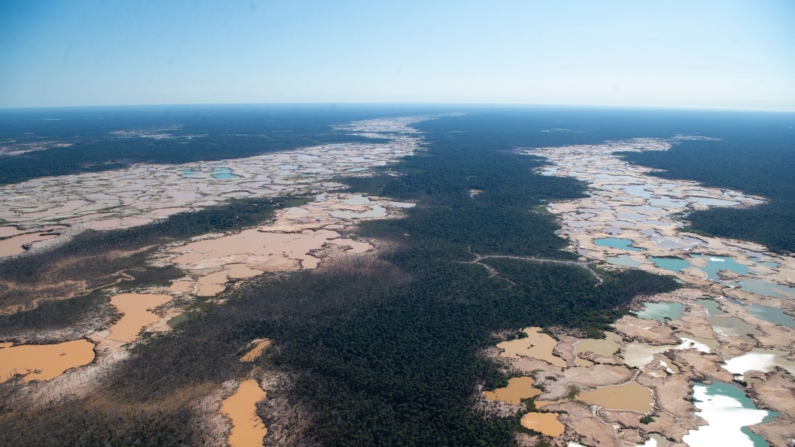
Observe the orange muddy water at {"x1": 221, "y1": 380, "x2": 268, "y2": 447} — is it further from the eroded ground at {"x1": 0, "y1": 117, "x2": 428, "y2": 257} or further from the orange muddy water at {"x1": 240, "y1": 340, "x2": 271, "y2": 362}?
the eroded ground at {"x1": 0, "y1": 117, "x2": 428, "y2": 257}

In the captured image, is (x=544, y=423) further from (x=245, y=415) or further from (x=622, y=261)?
(x=622, y=261)

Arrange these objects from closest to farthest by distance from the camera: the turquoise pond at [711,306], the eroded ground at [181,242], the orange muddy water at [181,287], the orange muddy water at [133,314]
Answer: the eroded ground at [181,242] → the orange muddy water at [133,314] → the turquoise pond at [711,306] → the orange muddy water at [181,287]

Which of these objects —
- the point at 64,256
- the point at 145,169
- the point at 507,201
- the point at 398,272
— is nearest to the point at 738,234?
the point at 507,201

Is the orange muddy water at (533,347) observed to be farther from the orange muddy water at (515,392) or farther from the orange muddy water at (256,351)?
the orange muddy water at (256,351)

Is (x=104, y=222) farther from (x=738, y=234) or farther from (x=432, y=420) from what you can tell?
(x=738, y=234)

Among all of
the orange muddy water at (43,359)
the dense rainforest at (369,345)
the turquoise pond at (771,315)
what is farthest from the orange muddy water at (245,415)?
the turquoise pond at (771,315)

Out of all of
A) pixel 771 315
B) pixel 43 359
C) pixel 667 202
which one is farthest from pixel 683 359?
pixel 667 202
